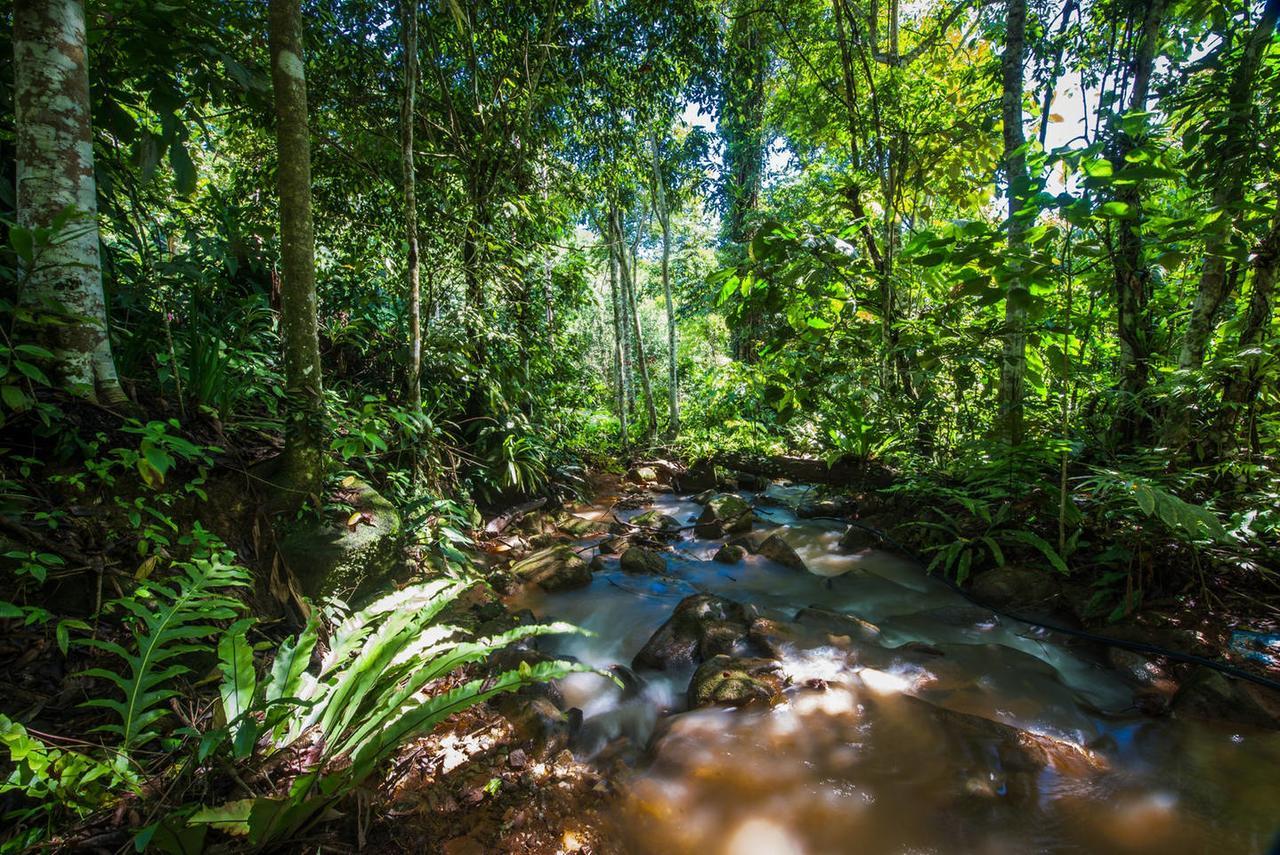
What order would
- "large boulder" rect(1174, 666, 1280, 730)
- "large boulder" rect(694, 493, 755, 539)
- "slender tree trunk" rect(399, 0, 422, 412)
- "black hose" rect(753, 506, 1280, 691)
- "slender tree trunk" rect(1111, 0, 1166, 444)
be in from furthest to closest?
"large boulder" rect(694, 493, 755, 539), "slender tree trunk" rect(399, 0, 422, 412), "slender tree trunk" rect(1111, 0, 1166, 444), "black hose" rect(753, 506, 1280, 691), "large boulder" rect(1174, 666, 1280, 730)

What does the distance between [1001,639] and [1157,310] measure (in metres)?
3.08

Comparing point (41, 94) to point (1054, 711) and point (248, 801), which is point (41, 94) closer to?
point (248, 801)

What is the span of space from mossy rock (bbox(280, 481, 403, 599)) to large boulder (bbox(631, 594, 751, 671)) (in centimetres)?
172

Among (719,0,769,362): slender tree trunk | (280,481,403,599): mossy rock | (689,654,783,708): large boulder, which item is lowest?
(689,654,783,708): large boulder

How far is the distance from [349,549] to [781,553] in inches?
141

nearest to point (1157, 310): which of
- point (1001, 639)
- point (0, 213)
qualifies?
point (1001, 639)

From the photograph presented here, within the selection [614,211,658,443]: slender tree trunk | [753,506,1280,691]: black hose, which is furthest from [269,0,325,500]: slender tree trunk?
[614,211,658,443]: slender tree trunk

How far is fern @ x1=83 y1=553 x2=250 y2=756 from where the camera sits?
1.54 m

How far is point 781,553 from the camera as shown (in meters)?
4.73

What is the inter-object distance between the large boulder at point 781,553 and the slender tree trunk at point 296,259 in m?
3.79

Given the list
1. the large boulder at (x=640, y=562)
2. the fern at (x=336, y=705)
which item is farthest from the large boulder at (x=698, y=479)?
the fern at (x=336, y=705)

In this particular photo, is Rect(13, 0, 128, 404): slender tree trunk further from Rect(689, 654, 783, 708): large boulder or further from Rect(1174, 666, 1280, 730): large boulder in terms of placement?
Rect(1174, 666, 1280, 730): large boulder

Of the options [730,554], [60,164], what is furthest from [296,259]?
[730,554]

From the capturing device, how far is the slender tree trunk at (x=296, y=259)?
2.82m
